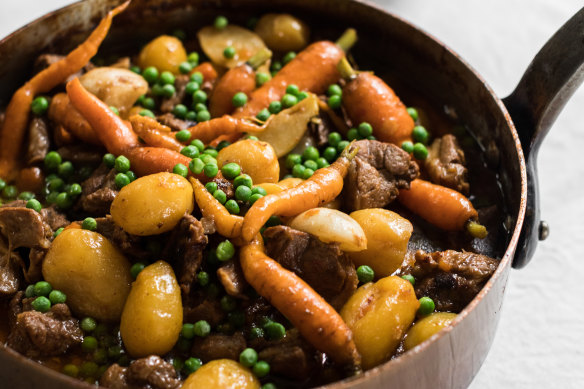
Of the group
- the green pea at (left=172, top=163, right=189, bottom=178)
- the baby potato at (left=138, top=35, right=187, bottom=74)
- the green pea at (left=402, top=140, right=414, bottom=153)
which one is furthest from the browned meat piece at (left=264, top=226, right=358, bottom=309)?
the baby potato at (left=138, top=35, right=187, bottom=74)

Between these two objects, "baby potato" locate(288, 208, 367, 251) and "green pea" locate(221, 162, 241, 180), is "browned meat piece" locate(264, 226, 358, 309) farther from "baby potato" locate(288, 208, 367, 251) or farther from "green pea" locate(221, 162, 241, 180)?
"green pea" locate(221, 162, 241, 180)

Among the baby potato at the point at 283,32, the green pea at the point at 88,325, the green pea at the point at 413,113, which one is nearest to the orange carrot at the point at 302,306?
the green pea at the point at 88,325

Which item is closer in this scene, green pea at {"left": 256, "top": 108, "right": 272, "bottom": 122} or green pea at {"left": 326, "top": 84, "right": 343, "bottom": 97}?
green pea at {"left": 256, "top": 108, "right": 272, "bottom": 122}

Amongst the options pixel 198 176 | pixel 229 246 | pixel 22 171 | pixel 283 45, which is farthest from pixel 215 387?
pixel 283 45

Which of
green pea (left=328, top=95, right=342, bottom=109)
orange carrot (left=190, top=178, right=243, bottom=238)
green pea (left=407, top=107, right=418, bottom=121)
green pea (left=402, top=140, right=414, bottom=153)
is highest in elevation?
green pea (left=328, top=95, right=342, bottom=109)

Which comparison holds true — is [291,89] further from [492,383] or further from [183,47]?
[492,383]

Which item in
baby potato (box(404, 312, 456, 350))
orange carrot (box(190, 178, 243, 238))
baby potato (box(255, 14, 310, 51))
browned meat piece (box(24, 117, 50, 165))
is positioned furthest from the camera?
baby potato (box(255, 14, 310, 51))
